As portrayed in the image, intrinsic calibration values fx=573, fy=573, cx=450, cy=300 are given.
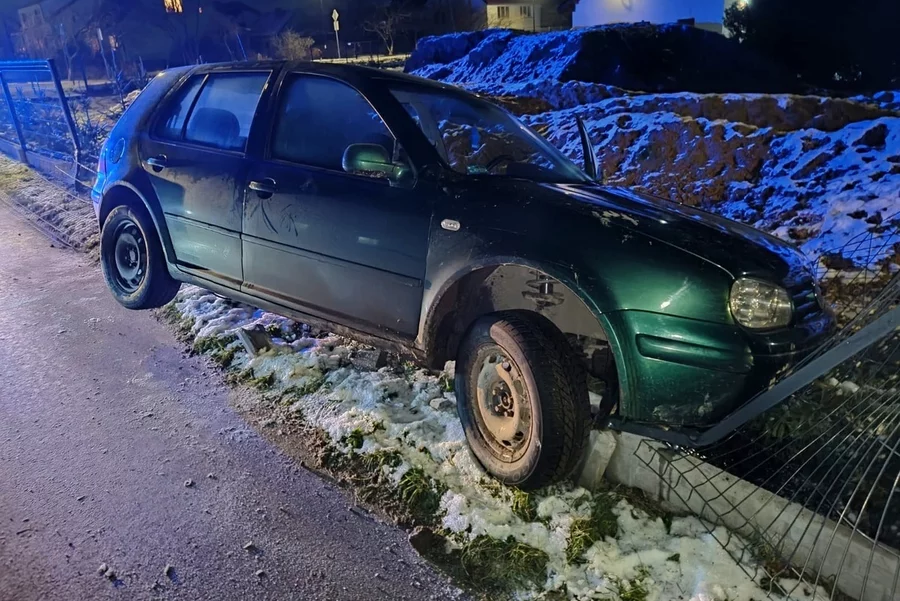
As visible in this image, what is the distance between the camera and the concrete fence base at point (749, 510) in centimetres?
195

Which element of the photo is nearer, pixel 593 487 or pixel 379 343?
pixel 593 487

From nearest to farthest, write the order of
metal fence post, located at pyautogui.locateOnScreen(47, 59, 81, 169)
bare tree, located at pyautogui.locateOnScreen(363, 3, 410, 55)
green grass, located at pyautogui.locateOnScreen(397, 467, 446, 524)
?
green grass, located at pyautogui.locateOnScreen(397, 467, 446, 524)
metal fence post, located at pyautogui.locateOnScreen(47, 59, 81, 169)
bare tree, located at pyautogui.locateOnScreen(363, 3, 410, 55)

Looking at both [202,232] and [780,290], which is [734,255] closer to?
[780,290]

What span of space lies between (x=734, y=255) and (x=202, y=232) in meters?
A: 3.13

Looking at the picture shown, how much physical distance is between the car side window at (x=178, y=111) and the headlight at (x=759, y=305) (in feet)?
11.9

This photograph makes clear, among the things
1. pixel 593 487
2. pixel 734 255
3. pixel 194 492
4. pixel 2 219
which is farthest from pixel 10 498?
pixel 2 219

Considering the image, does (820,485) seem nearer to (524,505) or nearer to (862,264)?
(524,505)

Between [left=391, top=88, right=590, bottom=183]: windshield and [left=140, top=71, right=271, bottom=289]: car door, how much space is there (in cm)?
106

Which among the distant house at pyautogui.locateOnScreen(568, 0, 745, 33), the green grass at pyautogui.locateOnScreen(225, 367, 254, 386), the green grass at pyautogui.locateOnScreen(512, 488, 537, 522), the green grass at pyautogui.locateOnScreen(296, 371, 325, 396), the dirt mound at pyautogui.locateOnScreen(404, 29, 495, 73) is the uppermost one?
the distant house at pyautogui.locateOnScreen(568, 0, 745, 33)

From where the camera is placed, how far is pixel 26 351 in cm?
402

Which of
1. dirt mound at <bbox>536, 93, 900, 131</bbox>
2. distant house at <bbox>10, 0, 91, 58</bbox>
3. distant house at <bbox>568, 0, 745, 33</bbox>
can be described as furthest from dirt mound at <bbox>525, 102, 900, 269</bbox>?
distant house at <bbox>10, 0, 91, 58</bbox>

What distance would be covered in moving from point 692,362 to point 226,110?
10.5 feet

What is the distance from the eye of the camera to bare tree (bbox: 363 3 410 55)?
87.6 ft

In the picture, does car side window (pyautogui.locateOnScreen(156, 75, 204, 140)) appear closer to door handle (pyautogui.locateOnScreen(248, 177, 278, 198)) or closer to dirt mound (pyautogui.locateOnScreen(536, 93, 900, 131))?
door handle (pyautogui.locateOnScreen(248, 177, 278, 198))
